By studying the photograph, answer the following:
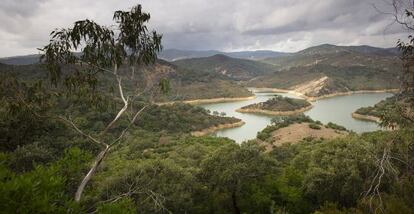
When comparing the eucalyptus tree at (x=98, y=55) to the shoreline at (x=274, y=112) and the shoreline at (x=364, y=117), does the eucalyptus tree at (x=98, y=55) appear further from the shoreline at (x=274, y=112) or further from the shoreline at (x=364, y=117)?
the shoreline at (x=274, y=112)

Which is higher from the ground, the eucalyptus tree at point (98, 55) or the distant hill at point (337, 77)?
the eucalyptus tree at point (98, 55)

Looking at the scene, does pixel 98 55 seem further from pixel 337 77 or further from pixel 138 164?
pixel 337 77

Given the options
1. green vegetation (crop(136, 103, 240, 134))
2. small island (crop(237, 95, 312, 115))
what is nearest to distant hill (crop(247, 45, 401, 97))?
small island (crop(237, 95, 312, 115))

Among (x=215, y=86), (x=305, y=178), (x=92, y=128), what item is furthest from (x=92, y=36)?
(x=215, y=86)

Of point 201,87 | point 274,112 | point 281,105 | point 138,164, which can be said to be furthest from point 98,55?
point 201,87

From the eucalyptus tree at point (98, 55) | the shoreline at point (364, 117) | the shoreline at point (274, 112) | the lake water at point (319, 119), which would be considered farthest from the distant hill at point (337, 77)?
the eucalyptus tree at point (98, 55)
